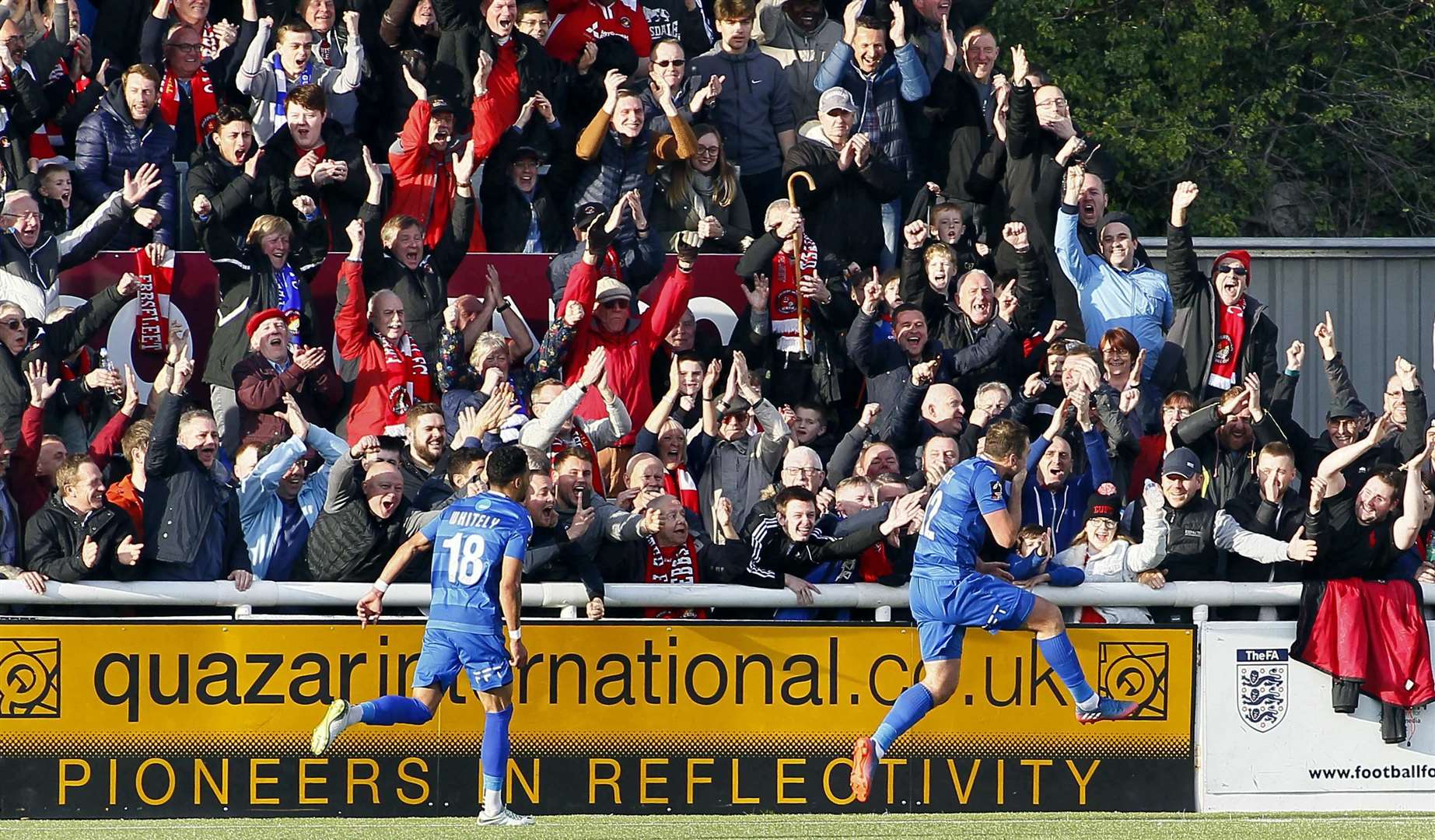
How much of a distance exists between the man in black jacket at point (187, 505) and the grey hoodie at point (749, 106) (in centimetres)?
429

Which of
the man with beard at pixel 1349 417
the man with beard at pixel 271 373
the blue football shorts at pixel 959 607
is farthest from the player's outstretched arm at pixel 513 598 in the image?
the man with beard at pixel 1349 417

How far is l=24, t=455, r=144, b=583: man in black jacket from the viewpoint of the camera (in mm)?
9695

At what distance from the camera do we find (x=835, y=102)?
12.9 m

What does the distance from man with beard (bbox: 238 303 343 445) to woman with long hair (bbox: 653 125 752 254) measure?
2.35 meters

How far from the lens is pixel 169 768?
1000 cm

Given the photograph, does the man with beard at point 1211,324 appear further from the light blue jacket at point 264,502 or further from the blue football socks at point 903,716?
the light blue jacket at point 264,502

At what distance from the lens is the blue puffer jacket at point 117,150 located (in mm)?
12164

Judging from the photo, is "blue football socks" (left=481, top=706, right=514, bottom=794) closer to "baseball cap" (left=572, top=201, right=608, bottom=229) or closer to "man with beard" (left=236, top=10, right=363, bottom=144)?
"baseball cap" (left=572, top=201, right=608, bottom=229)

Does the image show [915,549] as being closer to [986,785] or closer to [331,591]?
[986,785]

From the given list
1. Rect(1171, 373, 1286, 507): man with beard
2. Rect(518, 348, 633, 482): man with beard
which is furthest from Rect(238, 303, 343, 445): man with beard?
Rect(1171, 373, 1286, 507): man with beard

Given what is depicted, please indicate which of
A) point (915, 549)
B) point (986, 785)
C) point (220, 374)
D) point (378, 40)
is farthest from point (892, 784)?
point (378, 40)

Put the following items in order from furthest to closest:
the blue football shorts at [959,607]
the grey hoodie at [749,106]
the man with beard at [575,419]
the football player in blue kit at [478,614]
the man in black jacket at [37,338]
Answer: the grey hoodie at [749,106], the man in black jacket at [37,338], the man with beard at [575,419], the blue football shorts at [959,607], the football player in blue kit at [478,614]

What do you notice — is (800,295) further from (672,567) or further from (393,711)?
(393,711)

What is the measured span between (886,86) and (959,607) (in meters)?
4.64
